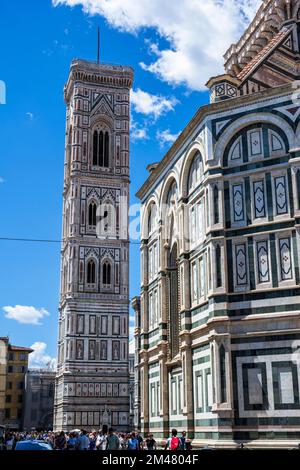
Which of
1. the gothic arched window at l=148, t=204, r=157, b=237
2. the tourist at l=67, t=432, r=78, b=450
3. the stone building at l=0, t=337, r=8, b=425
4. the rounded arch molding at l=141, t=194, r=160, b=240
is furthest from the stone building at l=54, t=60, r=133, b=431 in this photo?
the tourist at l=67, t=432, r=78, b=450

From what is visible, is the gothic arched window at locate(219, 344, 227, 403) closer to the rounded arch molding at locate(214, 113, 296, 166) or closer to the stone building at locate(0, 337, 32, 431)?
the rounded arch molding at locate(214, 113, 296, 166)

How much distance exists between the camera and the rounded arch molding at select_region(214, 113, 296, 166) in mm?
20219

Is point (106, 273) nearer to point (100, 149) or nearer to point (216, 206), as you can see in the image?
point (100, 149)

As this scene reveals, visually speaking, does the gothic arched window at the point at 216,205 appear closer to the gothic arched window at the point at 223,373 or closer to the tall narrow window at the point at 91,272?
the gothic arched window at the point at 223,373

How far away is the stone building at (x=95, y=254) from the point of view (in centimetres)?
6166

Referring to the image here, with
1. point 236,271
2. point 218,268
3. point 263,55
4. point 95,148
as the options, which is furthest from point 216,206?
A: point 95,148

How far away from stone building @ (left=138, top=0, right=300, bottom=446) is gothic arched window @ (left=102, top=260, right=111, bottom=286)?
39941mm

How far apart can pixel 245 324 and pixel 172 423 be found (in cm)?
636

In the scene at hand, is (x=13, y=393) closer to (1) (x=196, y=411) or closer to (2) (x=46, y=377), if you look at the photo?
(2) (x=46, y=377)

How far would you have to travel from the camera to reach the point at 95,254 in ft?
216

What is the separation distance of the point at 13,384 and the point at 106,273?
2851 centimetres

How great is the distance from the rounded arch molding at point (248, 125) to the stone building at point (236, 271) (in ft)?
0.11

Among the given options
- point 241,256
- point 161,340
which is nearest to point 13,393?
point 161,340
